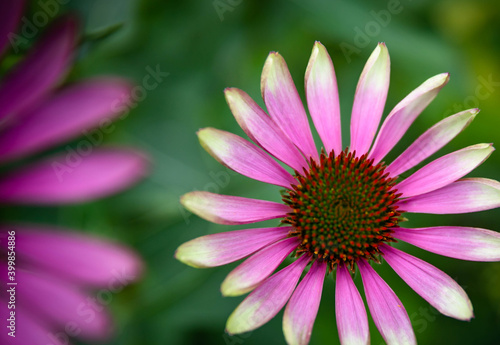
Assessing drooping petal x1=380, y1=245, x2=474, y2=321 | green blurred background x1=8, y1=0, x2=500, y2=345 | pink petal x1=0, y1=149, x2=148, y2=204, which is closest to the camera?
pink petal x1=0, y1=149, x2=148, y2=204

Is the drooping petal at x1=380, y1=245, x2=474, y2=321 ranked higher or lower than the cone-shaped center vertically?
lower

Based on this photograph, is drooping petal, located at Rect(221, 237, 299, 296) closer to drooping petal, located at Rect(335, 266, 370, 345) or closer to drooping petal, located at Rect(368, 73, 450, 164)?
drooping petal, located at Rect(335, 266, 370, 345)

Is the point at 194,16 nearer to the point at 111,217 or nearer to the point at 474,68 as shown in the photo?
the point at 111,217

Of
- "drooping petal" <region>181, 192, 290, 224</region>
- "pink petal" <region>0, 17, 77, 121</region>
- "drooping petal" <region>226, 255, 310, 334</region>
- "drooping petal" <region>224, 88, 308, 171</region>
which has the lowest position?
"drooping petal" <region>226, 255, 310, 334</region>

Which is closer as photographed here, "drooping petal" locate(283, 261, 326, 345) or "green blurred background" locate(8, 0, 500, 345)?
"drooping petal" locate(283, 261, 326, 345)

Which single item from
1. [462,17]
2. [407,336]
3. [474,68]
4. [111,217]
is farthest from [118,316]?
[462,17]

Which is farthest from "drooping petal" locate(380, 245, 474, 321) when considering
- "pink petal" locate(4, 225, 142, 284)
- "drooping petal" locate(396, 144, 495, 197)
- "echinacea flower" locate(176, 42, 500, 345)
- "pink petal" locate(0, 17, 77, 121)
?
"pink petal" locate(0, 17, 77, 121)

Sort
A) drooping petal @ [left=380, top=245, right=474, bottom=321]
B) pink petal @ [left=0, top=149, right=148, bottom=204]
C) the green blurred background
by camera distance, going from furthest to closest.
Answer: the green blurred background, drooping petal @ [left=380, top=245, right=474, bottom=321], pink petal @ [left=0, top=149, right=148, bottom=204]

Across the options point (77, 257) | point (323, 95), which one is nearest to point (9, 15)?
point (77, 257)
